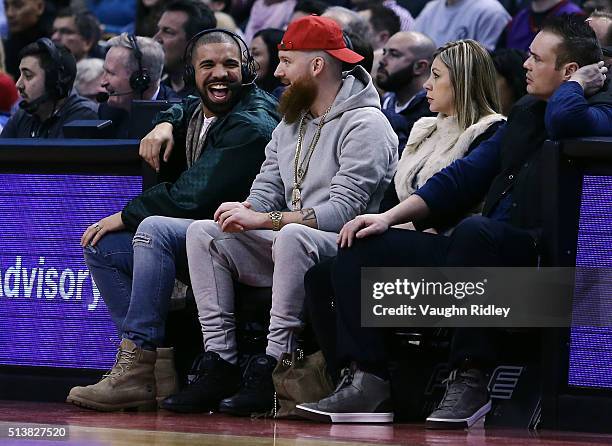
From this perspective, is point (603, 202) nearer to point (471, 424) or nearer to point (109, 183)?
point (471, 424)

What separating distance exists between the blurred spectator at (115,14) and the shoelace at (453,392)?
816 centimetres

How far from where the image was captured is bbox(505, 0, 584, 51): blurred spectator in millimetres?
9438

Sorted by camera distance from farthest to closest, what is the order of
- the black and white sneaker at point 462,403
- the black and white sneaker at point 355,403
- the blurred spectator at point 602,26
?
the blurred spectator at point 602,26
the black and white sneaker at point 355,403
the black and white sneaker at point 462,403

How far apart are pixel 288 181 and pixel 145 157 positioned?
2.39ft

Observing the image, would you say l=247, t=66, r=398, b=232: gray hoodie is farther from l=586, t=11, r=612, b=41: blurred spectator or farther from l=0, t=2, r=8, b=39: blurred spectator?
l=0, t=2, r=8, b=39: blurred spectator

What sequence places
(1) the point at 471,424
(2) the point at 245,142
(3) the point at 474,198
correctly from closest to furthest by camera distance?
1. (1) the point at 471,424
2. (3) the point at 474,198
3. (2) the point at 245,142

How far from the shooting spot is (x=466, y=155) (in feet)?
19.9

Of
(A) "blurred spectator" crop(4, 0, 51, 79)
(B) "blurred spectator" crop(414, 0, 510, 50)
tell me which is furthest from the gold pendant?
(A) "blurred spectator" crop(4, 0, 51, 79)

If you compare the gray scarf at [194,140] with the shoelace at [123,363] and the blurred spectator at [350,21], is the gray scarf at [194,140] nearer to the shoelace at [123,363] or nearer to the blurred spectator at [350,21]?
the shoelace at [123,363]

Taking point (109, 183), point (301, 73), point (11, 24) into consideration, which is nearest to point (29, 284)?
point (109, 183)

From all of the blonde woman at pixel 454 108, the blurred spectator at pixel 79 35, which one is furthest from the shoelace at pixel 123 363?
the blurred spectator at pixel 79 35

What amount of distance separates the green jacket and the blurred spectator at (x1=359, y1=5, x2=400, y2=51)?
12.0 feet

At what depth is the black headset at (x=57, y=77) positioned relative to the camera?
8.39 m

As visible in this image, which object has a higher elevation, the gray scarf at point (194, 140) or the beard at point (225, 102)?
the beard at point (225, 102)
